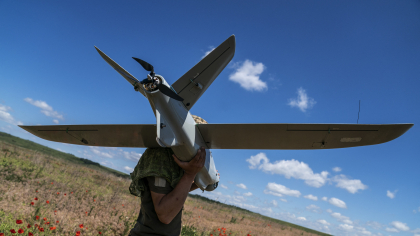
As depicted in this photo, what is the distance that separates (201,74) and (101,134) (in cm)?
228

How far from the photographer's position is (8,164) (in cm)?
781

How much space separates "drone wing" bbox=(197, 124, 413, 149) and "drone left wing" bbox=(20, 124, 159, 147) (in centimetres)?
108

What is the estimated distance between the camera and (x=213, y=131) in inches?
141

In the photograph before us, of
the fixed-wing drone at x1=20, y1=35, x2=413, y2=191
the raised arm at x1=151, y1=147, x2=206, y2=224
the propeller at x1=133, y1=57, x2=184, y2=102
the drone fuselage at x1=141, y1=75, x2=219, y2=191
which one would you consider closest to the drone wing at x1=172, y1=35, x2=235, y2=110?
the fixed-wing drone at x1=20, y1=35, x2=413, y2=191

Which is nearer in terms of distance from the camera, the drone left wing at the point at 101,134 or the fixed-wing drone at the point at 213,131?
the fixed-wing drone at the point at 213,131

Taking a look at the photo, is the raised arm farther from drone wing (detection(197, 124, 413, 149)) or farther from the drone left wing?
the drone left wing

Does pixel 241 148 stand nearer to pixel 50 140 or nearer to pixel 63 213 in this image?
pixel 50 140

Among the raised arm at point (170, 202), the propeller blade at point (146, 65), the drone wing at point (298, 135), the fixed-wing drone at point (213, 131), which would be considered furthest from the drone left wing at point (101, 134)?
the raised arm at point (170, 202)

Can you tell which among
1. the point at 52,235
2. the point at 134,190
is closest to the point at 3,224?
the point at 52,235

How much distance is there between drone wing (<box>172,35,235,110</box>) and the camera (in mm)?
3559

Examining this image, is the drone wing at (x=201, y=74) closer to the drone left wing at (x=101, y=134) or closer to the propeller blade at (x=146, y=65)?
the drone left wing at (x=101, y=134)

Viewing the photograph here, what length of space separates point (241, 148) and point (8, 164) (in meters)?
8.79

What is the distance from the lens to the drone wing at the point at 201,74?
3559 millimetres

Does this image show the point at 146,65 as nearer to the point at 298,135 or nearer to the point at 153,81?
the point at 153,81
